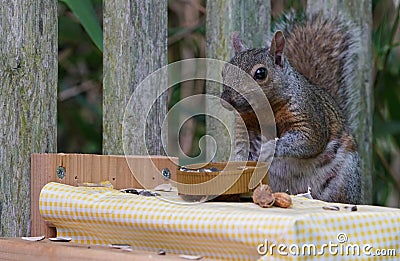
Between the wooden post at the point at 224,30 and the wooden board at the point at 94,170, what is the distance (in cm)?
48

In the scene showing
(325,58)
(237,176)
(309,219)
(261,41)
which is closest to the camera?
(309,219)

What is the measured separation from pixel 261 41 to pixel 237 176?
35.9 inches

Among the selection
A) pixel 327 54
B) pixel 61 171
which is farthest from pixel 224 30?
pixel 61 171

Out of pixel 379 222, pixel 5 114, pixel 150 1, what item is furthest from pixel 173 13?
pixel 379 222

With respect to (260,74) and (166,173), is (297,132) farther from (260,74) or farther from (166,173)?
(166,173)

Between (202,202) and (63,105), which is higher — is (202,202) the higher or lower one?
the lower one

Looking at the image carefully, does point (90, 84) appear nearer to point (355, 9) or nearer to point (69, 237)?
point (355, 9)

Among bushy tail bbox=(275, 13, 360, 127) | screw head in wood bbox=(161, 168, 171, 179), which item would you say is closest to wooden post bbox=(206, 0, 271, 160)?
bushy tail bbox=(275, 13, 360, 127)

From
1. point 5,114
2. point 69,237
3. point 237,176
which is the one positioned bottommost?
point 69,237

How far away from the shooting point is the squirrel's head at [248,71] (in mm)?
1859

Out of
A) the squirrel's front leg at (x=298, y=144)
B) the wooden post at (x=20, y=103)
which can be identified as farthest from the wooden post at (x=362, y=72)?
the wooden post at (x=20, y=103)

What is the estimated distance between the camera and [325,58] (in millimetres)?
2318

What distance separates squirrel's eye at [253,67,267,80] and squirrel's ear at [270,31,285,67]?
0.15ft

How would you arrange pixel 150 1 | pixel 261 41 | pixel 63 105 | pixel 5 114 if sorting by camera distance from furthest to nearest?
pixel 63 105, pixel 261 41, pixel 150 1, pixel 5 114
